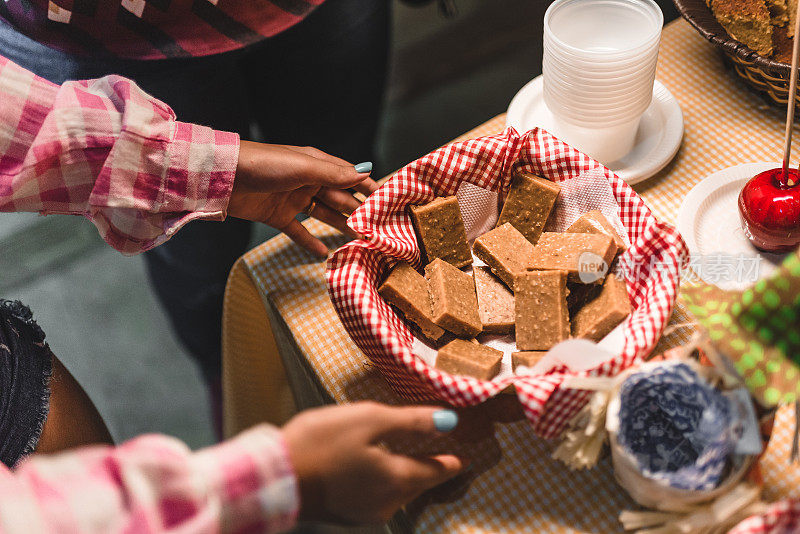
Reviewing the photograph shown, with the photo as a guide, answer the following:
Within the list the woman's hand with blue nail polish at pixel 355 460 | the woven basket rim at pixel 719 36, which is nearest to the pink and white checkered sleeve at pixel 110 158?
the woman's hand with blue nail polish at pixel 355 460

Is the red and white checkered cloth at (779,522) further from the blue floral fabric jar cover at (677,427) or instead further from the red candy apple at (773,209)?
the red candy apple at (773,209)

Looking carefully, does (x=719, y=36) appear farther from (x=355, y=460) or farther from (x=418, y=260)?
(x=355, y=460)

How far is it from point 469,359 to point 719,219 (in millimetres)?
434

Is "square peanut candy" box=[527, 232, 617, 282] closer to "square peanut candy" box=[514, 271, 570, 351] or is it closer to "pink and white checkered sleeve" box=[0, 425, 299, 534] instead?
"square peanut candy" box=[514, 271, 570, 351]

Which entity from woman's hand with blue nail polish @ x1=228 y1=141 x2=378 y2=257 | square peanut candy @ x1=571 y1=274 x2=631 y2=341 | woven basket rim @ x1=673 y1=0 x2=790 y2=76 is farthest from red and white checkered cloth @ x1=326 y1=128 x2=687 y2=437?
woven basket rim @ x1=673 y1=0 x2=790 y2=76

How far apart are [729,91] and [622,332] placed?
1.83 feet

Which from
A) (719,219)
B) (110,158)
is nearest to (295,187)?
(110,158)

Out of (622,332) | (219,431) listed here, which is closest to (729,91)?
(622,332)

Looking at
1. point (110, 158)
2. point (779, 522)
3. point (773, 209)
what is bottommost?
point (779, 522)

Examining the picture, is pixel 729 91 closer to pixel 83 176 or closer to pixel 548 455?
pixel 548 455

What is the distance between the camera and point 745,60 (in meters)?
0.94

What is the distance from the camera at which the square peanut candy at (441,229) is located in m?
0.86

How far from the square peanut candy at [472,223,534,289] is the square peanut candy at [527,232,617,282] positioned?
0.02 m

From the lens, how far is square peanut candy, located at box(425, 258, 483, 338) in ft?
2.62
